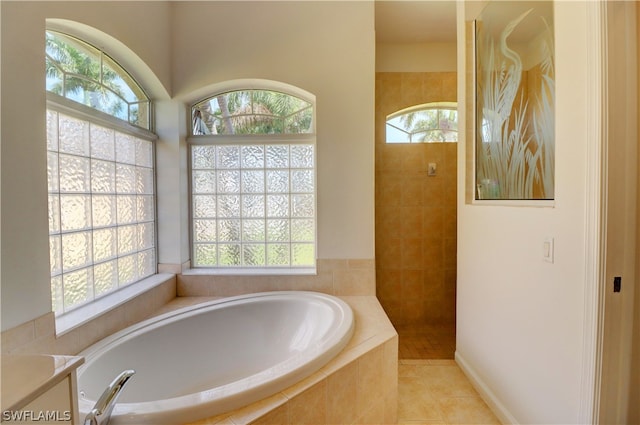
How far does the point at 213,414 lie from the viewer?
923 mm

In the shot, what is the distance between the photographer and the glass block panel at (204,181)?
2262 millimetres

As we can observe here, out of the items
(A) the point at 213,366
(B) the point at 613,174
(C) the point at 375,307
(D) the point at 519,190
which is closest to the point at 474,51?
(D) the point at 519,190

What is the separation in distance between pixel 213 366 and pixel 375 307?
112 centimetres

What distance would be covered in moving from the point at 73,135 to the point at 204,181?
3.01 ft

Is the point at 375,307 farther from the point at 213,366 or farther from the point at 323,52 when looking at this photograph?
the point at 323,52

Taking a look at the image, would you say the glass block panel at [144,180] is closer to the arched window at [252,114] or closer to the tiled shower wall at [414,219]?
the arched window at [252,114]

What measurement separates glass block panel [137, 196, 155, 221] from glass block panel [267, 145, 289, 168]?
98 cm

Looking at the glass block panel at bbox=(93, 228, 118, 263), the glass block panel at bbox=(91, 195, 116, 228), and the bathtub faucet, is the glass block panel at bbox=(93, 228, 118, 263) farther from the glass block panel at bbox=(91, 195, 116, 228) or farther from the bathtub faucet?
the bathtub faucet

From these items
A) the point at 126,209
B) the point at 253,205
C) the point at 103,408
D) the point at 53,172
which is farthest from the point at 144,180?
the point at 103,408

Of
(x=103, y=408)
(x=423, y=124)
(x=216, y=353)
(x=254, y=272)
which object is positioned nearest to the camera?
(x=103, y=408)

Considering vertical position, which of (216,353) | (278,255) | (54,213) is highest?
(54,213)

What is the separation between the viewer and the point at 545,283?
118 cm

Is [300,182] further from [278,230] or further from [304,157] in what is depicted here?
[278,230]

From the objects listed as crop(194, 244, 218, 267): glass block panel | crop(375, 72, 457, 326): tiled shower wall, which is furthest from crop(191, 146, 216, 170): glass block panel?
crop(375, 72, 457, 326): tiled shower wall
